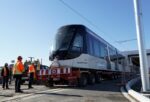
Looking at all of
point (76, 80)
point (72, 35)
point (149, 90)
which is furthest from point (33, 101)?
point (72, 35)

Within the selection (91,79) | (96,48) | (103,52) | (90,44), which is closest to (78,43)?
(90,44)

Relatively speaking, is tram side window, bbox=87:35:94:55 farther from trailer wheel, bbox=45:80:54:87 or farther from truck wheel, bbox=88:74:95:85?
trailer wheel, bbox=45:80:54:87

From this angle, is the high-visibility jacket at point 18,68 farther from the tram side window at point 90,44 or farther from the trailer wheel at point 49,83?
the tram side window at point 90,44

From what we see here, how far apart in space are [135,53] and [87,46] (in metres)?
36.9

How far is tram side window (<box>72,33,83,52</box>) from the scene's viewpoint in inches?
574

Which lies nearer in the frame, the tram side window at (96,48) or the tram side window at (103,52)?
the tram side window at (96,48)

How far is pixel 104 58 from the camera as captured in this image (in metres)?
21.2

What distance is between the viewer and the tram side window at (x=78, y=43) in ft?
47.8

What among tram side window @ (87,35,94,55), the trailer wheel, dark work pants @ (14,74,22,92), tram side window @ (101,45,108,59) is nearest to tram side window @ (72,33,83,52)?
tram side window @ (87,35,94,55)

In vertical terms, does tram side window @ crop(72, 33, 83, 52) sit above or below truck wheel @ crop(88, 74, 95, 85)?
above

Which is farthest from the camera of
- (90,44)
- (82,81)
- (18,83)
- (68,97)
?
(90,44)

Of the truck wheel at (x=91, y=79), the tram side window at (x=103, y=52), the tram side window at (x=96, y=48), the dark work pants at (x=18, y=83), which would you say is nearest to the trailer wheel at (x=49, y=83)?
the truck wheel at (x=91, y=79)

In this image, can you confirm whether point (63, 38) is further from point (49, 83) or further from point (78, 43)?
point (49, 83)

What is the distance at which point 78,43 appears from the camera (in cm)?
1487
